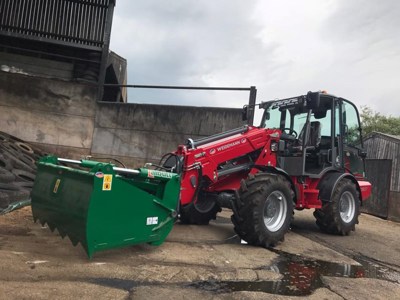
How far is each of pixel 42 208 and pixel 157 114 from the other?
574 cm

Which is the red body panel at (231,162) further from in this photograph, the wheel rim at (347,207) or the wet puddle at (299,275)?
the wet puddle at (299,275)

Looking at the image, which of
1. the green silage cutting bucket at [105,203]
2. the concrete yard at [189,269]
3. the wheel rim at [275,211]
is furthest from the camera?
the wheel rim at [275,211]

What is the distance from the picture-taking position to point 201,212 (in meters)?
7.39

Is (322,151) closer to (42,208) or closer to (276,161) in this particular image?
(276,161)

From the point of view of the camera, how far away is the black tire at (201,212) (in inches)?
287

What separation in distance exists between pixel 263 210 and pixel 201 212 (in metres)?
1.76

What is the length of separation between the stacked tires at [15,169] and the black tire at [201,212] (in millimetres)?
2883

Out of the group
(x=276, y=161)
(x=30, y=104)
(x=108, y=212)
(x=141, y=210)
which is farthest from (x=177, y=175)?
(x=30, y=104)

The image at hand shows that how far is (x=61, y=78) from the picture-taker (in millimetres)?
11094

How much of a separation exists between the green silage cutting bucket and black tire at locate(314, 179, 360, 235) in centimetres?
348

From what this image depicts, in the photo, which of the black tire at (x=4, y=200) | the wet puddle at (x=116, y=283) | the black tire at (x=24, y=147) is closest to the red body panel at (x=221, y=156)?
the wet puddle at (x=116, y=283)

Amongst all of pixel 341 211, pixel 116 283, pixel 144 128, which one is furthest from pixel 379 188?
pixel 116 283

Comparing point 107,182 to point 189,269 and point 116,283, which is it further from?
point 189,269

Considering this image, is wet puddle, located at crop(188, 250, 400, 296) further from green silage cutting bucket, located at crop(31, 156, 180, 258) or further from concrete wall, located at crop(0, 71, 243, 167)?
concrete wall, located at crop(0, 71, 243, 167)
